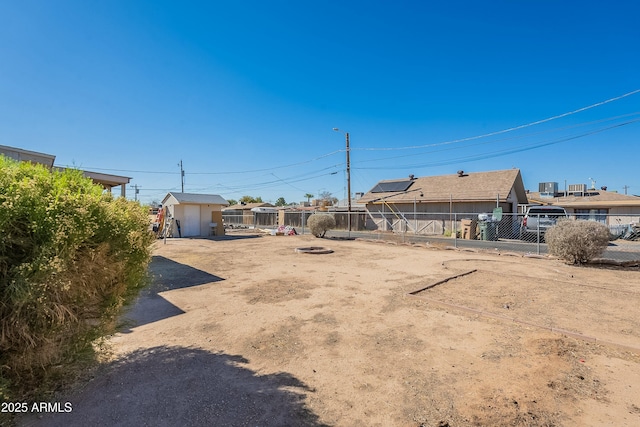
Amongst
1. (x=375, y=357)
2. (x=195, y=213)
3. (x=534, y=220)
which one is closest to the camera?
(x=375, y=357)

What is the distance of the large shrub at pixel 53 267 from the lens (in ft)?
7.06

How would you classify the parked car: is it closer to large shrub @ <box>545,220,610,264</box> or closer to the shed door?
large shrub @ <box>545,220,610,264</box>

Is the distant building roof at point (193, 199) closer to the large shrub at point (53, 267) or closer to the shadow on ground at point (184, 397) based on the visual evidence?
the shadow on ground at point (184, 397)

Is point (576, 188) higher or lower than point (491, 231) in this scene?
higher

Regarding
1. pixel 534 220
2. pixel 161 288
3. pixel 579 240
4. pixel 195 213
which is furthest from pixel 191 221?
pixel 534 220

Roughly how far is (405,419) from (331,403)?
0.67 meters

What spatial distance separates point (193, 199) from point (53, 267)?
20906 mm

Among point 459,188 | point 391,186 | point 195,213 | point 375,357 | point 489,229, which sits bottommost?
point 375,357

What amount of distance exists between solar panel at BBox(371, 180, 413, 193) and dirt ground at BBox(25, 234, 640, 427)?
2108cm

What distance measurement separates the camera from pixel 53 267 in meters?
2.18

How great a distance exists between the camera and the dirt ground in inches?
104

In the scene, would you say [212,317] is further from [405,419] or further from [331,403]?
[405,419]

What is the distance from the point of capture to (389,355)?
374 cm

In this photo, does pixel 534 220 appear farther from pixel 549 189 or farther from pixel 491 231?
pixel 549 189
